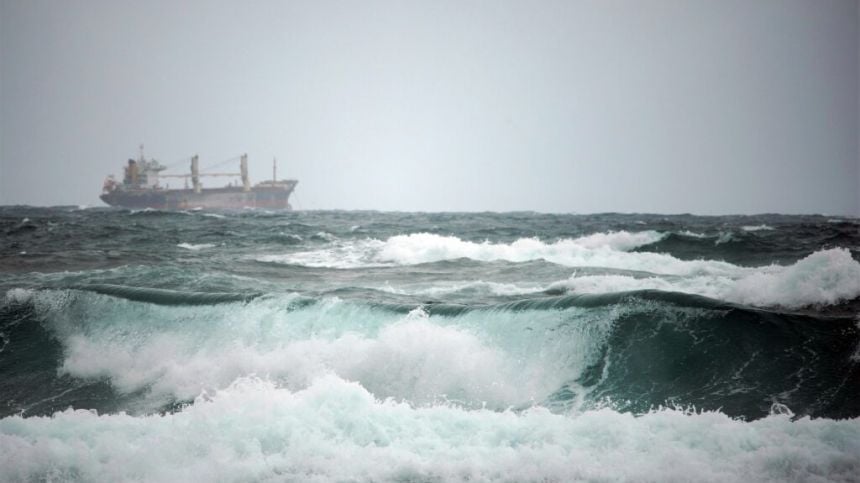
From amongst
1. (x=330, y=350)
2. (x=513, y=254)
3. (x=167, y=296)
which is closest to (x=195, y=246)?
(x=513, y=254)

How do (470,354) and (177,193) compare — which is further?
(177,193)

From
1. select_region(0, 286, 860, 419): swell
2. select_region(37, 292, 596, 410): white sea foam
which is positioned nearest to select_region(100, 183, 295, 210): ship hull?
select_region(37, 292, 596, 410): white sea foam

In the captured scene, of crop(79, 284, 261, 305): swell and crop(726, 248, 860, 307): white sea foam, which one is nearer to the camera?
crop(79, 284, 261, 305): swell

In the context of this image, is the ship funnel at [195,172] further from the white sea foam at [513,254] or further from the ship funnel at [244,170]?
the white sea foam at [513,254]

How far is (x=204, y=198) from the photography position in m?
97.9

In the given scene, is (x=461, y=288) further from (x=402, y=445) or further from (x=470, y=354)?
(x=402, y=445)

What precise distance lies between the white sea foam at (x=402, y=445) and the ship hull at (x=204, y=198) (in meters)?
96.8

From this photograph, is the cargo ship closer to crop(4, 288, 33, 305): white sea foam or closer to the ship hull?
the ship hull

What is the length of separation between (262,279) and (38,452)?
909 cm

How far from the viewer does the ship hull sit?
9519cm

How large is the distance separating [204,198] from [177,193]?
435 centimetres

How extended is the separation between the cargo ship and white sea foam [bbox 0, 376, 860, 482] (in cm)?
9680

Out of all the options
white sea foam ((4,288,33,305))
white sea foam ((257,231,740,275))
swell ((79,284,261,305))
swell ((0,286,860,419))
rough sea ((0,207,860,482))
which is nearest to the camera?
rough sea ((0,207,860,482))

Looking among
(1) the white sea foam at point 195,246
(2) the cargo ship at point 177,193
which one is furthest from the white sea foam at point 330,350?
(2) the cargo ship at point 177,193
